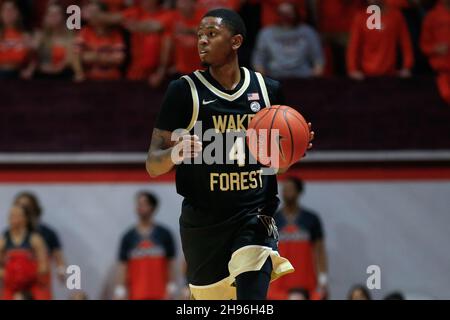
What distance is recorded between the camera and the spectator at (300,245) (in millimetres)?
9750

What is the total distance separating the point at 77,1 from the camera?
10.7 m

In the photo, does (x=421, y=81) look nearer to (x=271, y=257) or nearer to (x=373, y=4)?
(x=373, y=4)

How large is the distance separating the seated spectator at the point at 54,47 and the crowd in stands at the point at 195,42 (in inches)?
0.4

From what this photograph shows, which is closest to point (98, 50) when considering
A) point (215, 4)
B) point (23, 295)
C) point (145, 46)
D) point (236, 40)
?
point (145, 46)

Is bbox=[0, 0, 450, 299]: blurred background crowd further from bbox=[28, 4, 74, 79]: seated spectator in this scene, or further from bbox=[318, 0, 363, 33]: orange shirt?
bbox=[318, 0, 363, 33]: orange shirt

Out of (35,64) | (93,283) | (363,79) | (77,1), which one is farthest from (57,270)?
(363,79)

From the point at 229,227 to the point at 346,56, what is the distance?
5.22 m

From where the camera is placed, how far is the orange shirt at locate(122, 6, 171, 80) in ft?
34.4

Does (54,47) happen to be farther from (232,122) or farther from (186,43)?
(232,122)

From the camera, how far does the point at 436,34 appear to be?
1028 centimetres

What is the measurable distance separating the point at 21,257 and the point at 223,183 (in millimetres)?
4410

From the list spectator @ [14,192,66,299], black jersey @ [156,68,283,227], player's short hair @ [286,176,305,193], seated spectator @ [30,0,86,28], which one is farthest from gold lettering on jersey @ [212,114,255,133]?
seated spectator @ [30,0,86,28]

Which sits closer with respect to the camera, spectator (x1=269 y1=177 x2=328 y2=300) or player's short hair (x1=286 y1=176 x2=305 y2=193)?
spectator (x1=269 y1=177 x2=328 y2=300)

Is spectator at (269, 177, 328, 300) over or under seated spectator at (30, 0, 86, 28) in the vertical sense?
under
